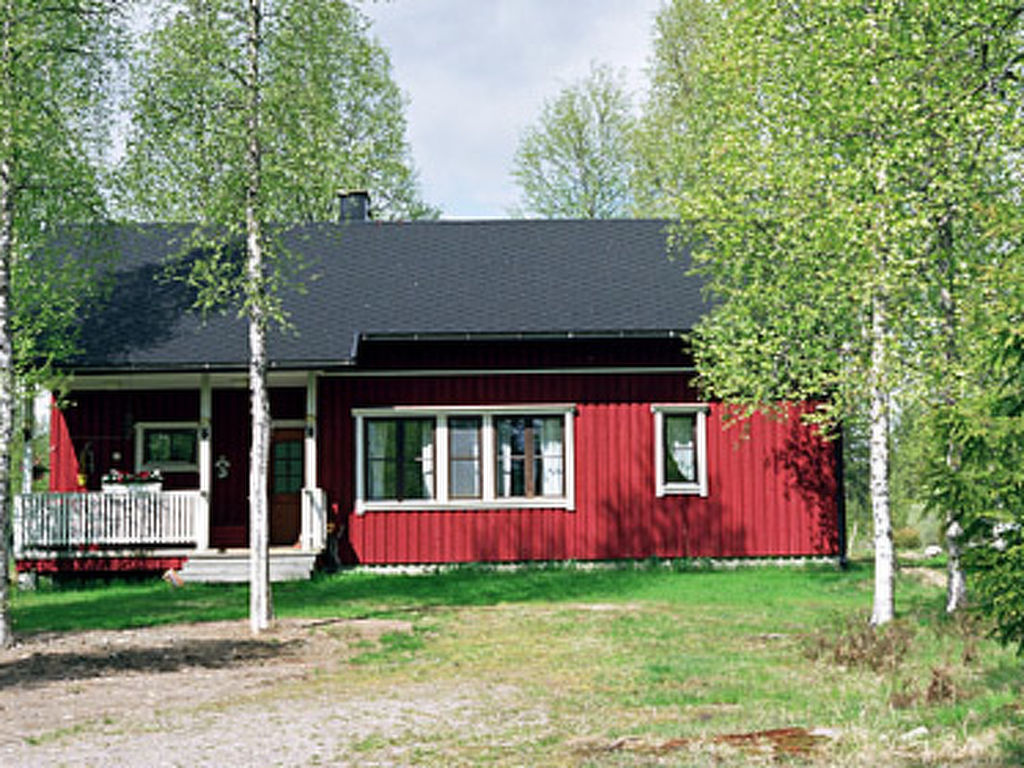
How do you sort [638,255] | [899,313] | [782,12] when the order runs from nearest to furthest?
[899,313]
[782,12]
[638,255]

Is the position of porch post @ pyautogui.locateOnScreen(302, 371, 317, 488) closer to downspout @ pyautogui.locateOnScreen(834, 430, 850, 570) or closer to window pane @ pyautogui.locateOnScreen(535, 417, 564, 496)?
window pane @ pyautogui.locateOnScreen(535, 417, 564, 496)

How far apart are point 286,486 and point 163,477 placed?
232 centimetres

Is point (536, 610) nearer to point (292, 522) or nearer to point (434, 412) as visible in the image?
point (434, 412)

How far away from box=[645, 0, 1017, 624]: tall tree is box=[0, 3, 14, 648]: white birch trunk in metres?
9.54

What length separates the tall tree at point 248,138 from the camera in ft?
51.3

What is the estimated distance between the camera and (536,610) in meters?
17.1

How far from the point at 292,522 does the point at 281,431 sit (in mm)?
1760

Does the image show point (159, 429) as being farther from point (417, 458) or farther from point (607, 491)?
point (607, 491)

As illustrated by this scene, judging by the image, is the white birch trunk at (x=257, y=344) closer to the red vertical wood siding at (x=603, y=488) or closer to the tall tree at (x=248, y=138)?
the tall tree at (x=248, y=138)

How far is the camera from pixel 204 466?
21953 millimetres

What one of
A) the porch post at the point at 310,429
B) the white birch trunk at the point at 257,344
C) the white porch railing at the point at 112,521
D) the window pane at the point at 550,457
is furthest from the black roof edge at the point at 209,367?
the white birch trunk at the point at 257,344

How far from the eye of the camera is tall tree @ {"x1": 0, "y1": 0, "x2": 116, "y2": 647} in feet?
48.0

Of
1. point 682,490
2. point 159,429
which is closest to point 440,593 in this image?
A: point 682,490

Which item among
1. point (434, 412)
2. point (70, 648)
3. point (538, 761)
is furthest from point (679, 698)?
point (434, 412)
